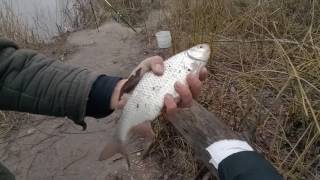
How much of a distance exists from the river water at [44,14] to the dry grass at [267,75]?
273cm

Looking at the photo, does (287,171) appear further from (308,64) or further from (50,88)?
(50,88)

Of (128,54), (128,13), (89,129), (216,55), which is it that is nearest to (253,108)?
(216,55)

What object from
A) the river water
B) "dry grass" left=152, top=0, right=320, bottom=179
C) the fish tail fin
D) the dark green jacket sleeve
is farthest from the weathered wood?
the river water

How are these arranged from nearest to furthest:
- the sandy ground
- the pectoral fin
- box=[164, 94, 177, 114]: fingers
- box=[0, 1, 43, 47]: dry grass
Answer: box=[164, 94, 177, 114]: fingers
the pectoral fin
the sandy ground
box=[0, 1, 43, 47]: dry grass

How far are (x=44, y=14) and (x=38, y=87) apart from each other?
5879mm

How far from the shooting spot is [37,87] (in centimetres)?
190

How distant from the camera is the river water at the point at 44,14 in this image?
7.00 m

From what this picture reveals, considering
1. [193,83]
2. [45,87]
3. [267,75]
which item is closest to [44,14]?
[267,75]

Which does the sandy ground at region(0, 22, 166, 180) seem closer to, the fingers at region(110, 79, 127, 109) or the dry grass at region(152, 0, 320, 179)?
the dry grass at region(152, 0, 320, 179)

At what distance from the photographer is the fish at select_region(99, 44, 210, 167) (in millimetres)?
1780

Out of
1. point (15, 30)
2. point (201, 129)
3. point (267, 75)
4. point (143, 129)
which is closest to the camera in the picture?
point (143, 129)

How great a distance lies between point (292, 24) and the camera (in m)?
4.33

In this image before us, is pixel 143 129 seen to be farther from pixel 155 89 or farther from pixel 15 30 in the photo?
pixel 15 30

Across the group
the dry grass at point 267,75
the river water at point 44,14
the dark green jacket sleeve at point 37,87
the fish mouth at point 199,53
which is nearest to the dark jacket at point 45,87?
the dark green jacket sleeve at point 37,87
